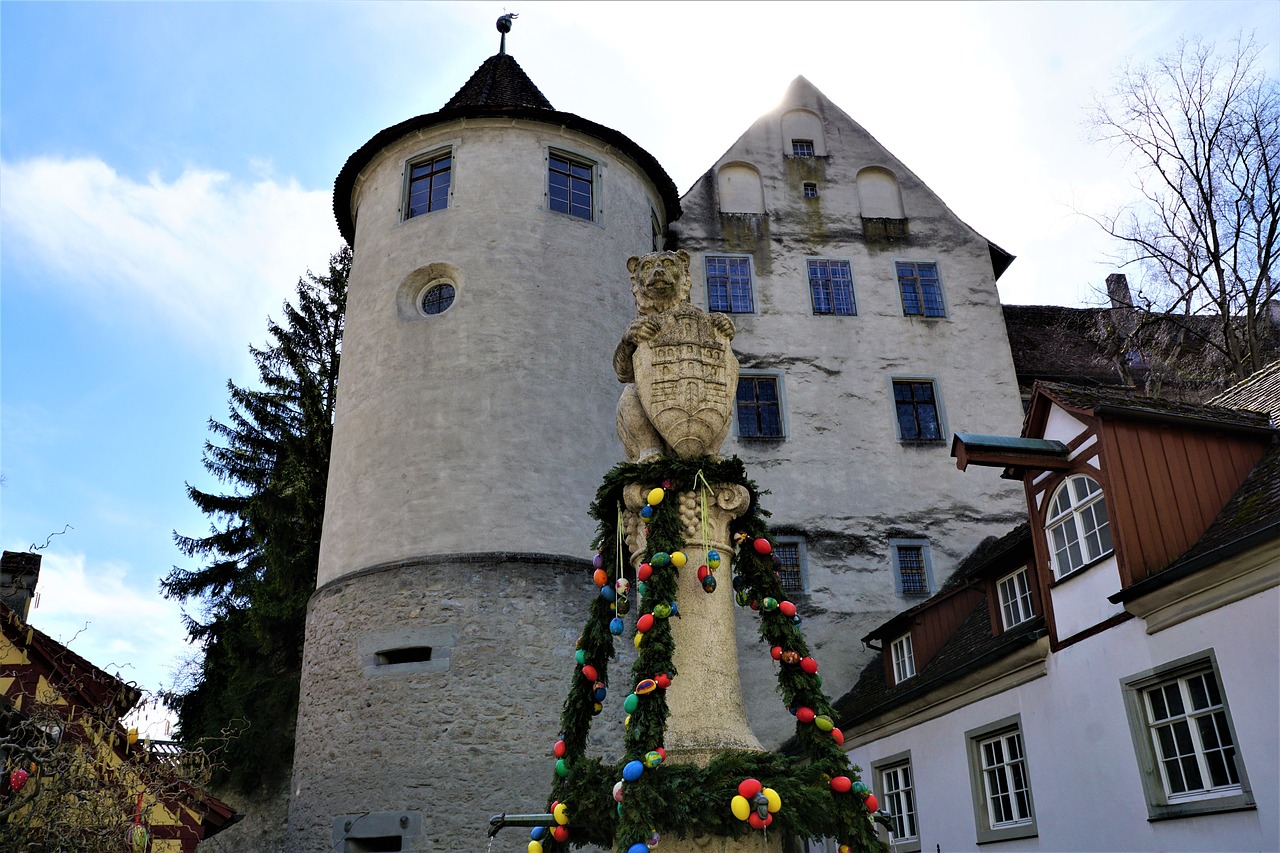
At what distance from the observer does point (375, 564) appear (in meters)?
15.9

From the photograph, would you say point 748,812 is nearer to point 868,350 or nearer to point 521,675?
point 521,675

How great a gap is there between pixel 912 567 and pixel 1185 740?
1060cm

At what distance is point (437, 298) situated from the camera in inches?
718

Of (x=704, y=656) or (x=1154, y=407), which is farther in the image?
(x=1154, y=407)

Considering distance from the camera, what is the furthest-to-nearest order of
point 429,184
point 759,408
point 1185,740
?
point 759,408, point 429,184, point 1185,740

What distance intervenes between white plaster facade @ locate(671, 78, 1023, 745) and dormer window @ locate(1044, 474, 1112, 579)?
756 cm

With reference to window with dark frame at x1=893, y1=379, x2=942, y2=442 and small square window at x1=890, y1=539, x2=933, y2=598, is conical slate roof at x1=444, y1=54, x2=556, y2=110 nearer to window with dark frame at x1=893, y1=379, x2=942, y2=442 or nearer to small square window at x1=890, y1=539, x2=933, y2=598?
window with dark frame at x1=893, y1=379, x2=942, y2=442

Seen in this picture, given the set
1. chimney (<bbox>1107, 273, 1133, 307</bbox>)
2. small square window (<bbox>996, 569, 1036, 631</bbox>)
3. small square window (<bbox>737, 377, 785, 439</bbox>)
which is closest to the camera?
small square window (<bbox>996, 569, 1036, 631</bbox>)

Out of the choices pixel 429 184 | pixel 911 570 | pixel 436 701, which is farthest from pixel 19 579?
pixel 911 570

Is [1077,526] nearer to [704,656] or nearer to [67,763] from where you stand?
[704,656]

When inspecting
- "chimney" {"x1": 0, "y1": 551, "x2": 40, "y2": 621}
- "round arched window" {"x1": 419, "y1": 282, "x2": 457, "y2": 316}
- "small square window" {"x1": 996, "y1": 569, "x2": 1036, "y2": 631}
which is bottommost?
"small square window" {"x1": 996, "y1": 569, "x2": 1036, "y2": 631}

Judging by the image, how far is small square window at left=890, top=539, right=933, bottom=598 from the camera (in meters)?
19.1

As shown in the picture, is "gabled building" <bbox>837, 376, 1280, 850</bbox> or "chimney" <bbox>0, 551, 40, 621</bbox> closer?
"gabled building" <bbox>837, 376, 1280, 850</bbox>

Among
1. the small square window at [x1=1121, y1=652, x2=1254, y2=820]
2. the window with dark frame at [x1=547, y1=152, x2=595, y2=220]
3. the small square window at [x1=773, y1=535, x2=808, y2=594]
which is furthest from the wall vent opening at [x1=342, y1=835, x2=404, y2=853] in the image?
the window with dark frame at [x1=547, y1=152, x2=595, y2=220]
